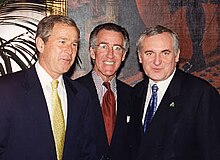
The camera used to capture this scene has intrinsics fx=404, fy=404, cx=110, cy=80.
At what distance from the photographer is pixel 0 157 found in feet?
7.66

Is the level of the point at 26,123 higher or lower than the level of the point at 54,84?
lower

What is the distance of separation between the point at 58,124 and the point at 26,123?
0.67 ft

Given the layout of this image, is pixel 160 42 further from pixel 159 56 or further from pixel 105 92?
pixel 105 92

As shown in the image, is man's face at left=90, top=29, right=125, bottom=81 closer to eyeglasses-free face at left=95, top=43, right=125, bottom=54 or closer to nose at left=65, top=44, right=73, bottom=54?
eyeglasses-free face at left=95, top=43, right=125, bottom=54

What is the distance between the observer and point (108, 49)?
2.93m

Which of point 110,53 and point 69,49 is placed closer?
point 69,49

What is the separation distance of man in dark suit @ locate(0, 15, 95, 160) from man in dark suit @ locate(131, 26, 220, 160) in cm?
41

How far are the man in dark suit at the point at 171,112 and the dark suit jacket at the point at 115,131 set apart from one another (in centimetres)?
11

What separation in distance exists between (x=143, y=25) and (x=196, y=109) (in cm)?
143

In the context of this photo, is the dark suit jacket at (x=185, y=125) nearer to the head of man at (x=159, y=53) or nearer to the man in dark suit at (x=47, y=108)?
the head of man at (x=159, y=53)

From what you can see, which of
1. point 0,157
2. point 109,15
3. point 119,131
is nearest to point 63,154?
point 0,157

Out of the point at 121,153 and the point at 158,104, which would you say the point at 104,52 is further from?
the point at 121,153

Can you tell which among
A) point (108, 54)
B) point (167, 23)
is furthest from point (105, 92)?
point (167, 23)

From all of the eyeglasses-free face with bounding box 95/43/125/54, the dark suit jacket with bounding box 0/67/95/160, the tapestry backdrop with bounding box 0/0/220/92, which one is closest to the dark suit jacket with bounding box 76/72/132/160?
the eyeglasses-free face with bounding box 95/43/125/54
